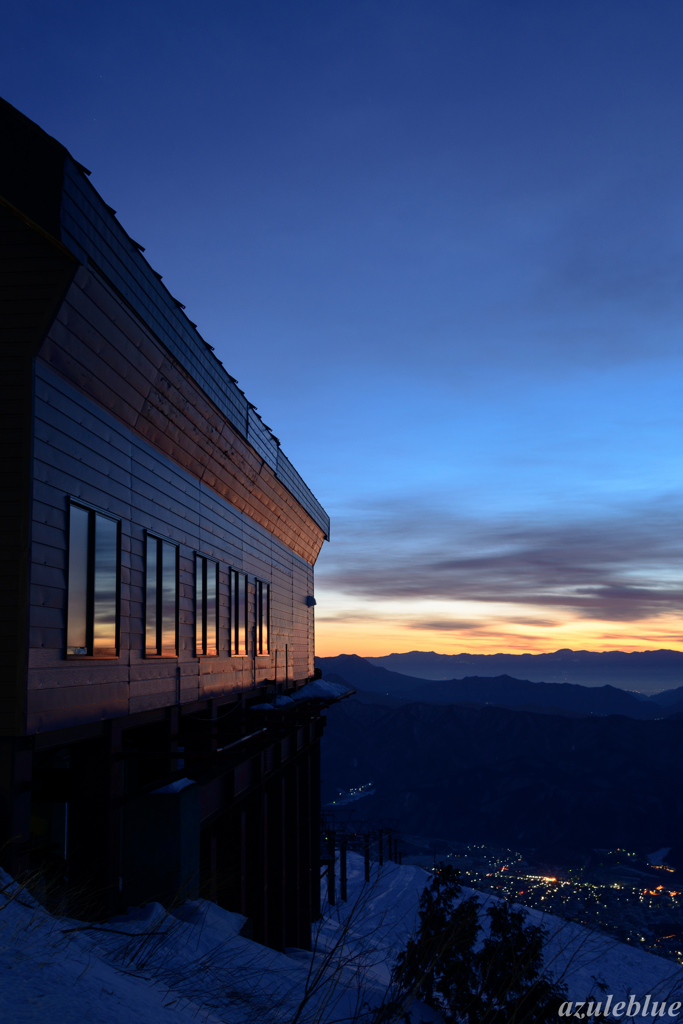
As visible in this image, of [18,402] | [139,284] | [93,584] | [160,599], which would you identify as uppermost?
[139,284]

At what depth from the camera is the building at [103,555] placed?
343 inches

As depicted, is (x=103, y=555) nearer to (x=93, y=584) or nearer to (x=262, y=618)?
(x=93, y=584)

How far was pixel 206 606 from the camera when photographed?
16.3 meters

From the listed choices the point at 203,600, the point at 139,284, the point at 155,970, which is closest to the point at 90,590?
the point at 139,284

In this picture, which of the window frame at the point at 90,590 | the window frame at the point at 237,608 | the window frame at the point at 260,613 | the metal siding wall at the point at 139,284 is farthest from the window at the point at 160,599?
the window frame at the point at 260,613

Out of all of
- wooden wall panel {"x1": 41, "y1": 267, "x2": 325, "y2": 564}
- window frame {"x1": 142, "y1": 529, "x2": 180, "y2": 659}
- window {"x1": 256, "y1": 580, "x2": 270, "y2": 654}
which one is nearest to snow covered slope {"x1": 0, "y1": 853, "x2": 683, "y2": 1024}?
window frame {"x1": 142, "y1": 529, "x2": 180, "y2": 659}

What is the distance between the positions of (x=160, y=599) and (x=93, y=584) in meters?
3.01

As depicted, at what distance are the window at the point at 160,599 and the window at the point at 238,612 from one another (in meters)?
4.76

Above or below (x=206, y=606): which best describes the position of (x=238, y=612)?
below

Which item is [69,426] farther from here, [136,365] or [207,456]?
[207,456]

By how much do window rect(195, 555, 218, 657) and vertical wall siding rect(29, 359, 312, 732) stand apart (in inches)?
11.8

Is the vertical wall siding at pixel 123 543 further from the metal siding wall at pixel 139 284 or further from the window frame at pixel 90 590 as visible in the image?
the metal siding wall at pixel 139 284

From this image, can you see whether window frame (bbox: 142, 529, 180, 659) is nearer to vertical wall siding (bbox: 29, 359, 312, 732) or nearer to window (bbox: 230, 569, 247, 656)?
vertical wall siding (bbox: 29, 359, 312, 732)

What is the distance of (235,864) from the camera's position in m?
18.1
